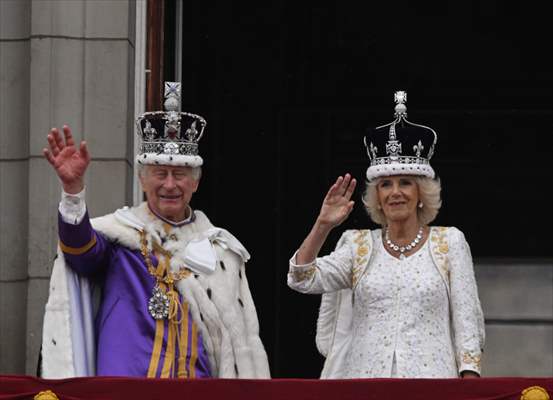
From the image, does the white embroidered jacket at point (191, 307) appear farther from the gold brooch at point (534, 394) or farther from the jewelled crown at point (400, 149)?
the gold brooch at point (534, 394)

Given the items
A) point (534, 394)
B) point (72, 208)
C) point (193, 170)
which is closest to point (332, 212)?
point (193, 170)

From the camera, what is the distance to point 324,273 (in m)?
8.78

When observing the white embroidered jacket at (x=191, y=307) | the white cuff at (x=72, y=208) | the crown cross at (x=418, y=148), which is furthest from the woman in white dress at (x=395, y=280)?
the white cuff at (x=72, y=208)

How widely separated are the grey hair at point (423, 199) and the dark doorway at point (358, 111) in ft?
10.5

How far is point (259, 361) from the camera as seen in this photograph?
881cm

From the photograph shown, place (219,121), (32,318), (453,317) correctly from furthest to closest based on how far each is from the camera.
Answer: (219,121) → (32,318) → (453,317)

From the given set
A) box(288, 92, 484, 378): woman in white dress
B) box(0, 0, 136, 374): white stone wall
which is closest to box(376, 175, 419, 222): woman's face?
box(288, 92, 484, 378): woman in white dress

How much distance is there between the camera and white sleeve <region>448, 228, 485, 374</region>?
28.0 feet

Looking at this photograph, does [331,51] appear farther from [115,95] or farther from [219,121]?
[115,95]

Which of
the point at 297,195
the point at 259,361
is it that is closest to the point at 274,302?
the point at 297,195

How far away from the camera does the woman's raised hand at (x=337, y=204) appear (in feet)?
28.2

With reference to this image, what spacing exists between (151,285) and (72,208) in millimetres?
514

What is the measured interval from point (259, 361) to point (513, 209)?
12.3 ft

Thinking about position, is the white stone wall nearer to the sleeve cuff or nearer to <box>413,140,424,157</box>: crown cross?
the sleeve cuff
